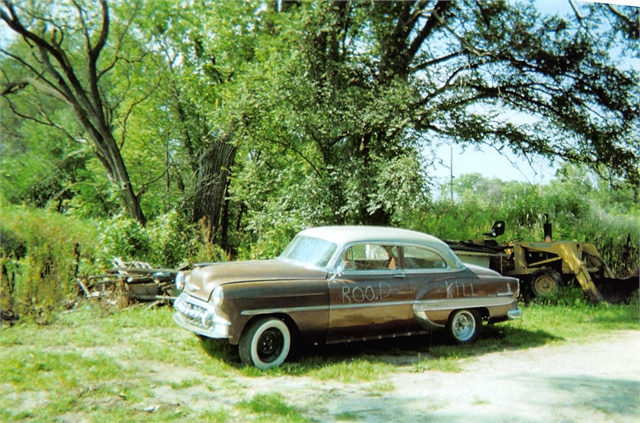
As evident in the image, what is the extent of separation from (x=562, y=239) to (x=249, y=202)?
4.85m

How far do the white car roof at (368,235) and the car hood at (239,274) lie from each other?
16.2 inches

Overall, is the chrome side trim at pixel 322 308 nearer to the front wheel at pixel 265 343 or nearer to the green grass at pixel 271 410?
the front wheel at pixel 265 343

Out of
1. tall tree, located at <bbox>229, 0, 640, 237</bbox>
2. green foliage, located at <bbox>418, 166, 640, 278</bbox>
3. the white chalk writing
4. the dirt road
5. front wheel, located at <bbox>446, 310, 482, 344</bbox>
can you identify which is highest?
tall tree, located at <bbox>229, 0, 640, 237</bbox>

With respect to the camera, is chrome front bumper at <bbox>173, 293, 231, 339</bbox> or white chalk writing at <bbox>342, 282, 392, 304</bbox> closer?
chrome front bumper at <bbox>173, 293, 231, 339</bbox>

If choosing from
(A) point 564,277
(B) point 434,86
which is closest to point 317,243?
(B) point 434,86

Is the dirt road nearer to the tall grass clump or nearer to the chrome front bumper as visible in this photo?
the chrome front bumper

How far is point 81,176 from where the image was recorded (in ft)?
24.3

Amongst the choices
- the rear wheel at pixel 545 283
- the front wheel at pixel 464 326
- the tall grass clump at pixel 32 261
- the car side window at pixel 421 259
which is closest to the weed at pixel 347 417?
the car side window at pixel 421 259

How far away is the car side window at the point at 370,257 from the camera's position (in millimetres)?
5129

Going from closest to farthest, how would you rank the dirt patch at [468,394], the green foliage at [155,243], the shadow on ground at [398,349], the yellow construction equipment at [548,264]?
1. the dirt patch at [468,394]
2. the shadow on ground at [398,349]
3. the green foliage at [155,243]
4. the yellow construction equipment at [548,264]

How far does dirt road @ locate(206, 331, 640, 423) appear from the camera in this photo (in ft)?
12.8

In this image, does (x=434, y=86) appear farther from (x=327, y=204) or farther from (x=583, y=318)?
(x=583, y=318)

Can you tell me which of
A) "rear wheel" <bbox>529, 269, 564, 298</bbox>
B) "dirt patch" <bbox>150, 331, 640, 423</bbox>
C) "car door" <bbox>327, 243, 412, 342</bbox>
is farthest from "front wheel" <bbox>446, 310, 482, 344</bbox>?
"rear wheel" <bbox>529, 269, 564, 298</bbox>

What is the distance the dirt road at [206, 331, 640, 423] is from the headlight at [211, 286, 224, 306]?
68 cm
